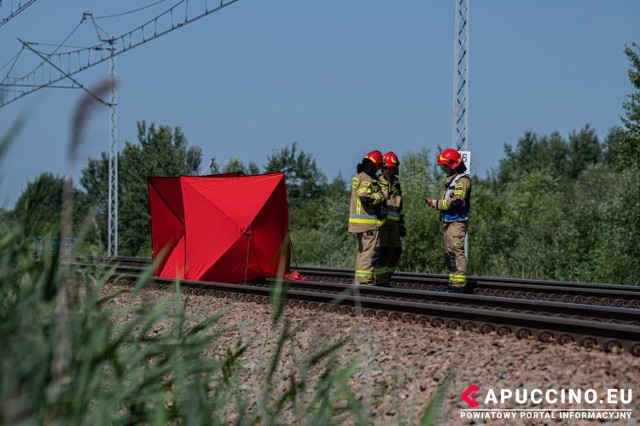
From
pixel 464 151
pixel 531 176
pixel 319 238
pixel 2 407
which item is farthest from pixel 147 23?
pixel 531 176

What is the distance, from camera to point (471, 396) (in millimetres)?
5793

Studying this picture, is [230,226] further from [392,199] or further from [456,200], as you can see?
[456,200]

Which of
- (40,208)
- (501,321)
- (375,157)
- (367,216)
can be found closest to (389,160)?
(375,157)

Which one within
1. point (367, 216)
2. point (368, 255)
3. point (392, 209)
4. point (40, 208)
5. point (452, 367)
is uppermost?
point (392, 209)

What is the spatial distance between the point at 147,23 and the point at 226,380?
1799cm

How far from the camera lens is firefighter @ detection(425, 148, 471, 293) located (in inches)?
494

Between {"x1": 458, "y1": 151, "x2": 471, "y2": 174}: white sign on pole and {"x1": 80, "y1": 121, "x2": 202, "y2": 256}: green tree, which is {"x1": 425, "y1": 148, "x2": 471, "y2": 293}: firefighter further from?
{"x1": 80, "y1": 121, "x2": 202, "y2": 256}: green tree

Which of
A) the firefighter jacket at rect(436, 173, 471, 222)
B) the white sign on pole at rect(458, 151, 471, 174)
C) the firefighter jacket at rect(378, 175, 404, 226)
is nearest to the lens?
the firefighter jacket at rect(436, 173, 471, 222)

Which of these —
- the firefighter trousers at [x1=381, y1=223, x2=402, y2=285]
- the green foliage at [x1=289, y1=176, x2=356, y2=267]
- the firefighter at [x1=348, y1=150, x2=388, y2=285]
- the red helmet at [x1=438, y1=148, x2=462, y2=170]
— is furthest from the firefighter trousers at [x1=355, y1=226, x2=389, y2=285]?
the green foliage at [x1=289, y1=176, x2=356, y2=267]

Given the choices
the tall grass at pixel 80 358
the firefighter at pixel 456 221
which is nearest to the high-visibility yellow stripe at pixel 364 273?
the firefighter at pixel 456 221

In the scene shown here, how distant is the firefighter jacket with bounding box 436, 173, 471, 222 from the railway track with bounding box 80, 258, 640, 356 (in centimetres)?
126

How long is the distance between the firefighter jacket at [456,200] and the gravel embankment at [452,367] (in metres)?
4.18

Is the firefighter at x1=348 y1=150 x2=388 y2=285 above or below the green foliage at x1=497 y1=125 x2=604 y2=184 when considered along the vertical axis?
below

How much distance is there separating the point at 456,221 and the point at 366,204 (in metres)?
1.35
